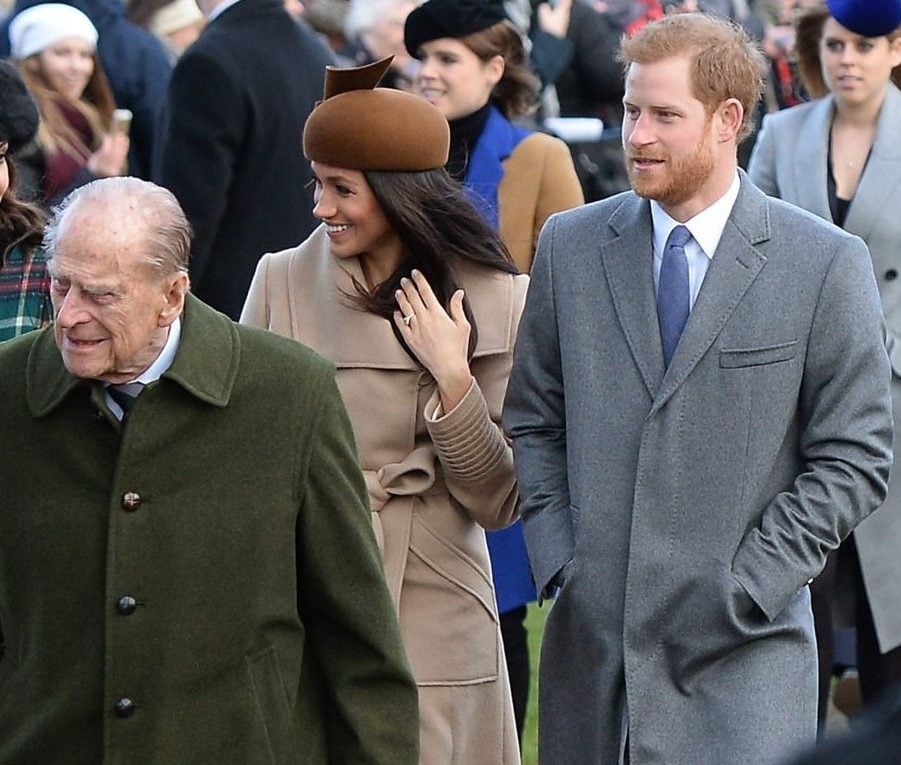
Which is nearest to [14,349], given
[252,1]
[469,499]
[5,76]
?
[5,76]

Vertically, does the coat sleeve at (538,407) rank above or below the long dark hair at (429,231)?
below

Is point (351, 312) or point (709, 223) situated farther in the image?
point (351, 312)

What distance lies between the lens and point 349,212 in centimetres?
414

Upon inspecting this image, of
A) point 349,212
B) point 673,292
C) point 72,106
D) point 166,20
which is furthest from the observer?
point 166,20

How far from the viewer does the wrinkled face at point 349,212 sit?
413cm

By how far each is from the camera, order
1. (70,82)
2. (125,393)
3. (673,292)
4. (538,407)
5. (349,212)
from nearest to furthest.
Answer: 1. (125,393)
2. (673,292)
3. (538,407)
4. (349,212)
5. (70,82)

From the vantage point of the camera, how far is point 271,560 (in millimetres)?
3074

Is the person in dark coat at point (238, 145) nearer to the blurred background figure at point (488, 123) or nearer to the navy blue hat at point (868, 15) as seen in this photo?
the blurred background figure at point (488, 123)

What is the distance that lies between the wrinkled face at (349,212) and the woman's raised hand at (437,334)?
0.41 feet

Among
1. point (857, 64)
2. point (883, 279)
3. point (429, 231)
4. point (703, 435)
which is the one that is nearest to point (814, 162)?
point (857, 64)

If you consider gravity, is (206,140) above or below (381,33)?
above

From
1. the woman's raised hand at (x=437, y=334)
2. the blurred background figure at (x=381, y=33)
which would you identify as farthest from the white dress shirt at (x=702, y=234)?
the blurred background figure at (x=381, y=33)

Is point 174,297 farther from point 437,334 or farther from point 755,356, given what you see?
point 755,356

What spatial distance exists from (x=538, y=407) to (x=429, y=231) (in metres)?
0.45
